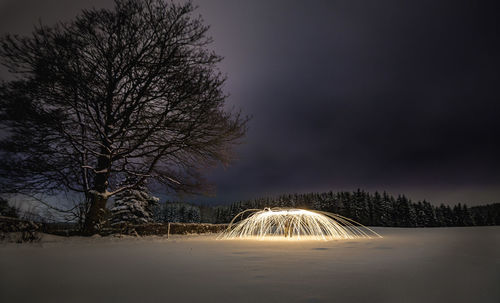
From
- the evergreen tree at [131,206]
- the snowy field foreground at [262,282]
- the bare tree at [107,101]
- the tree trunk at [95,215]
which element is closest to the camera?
the snowy field foreground at [262,282]

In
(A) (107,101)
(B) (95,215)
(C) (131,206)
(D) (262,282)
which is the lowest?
(D) (262,282)

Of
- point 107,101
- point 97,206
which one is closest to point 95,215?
point 97,206

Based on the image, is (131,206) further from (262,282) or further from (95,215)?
(262,282)

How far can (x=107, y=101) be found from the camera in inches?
300

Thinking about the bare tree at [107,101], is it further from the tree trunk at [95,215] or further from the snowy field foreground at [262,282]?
the snowy field foreground at [262,282]

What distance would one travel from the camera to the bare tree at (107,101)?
6414 mm

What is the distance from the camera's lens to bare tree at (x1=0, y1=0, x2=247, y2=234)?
6.41m

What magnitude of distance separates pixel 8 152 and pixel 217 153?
5.96m

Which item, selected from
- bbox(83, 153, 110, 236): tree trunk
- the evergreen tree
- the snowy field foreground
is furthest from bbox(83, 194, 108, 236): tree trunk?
the evergreen tree

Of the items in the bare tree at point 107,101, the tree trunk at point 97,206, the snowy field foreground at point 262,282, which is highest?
the bare tree at point 107,101

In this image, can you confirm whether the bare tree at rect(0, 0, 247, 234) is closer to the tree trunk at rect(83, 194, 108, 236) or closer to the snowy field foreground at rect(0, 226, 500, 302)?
the tree trunk at rect(83, 194, 108, 236)

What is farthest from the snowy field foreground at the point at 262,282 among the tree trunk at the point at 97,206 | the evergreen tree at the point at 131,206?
the evergreen tree at the point at 131,206

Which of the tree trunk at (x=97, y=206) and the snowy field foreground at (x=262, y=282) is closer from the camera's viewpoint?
the snowy field foreground at (x=262, y=282)

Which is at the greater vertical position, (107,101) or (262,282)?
(107,101)
